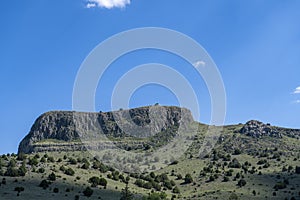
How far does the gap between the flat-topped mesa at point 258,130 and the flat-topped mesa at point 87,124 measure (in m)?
31.2

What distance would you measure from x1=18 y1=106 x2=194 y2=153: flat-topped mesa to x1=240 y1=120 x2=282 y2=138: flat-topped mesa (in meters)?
31.2

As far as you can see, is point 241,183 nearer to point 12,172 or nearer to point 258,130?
point 12,172

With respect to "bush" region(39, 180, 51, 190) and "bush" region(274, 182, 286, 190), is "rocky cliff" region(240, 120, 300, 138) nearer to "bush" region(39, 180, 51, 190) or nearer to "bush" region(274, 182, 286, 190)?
"bush" region(274, 182, 286, 190)

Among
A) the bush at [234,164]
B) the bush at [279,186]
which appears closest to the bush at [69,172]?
the bush at [279,186]

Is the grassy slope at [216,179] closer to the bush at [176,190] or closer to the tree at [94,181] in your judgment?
the bush at [176,190]

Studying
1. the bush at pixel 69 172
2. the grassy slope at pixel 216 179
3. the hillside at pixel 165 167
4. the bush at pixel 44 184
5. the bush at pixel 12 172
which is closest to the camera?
the bush at pixel 44 184

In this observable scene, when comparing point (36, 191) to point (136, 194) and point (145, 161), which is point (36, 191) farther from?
point (145, 161)

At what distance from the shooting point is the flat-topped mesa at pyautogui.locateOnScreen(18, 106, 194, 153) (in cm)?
17288

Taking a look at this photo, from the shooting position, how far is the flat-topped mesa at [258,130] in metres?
160

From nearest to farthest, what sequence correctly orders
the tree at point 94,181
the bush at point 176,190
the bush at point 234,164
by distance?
the tree at point 94,181 < the bush at point 176,190 < the bush at point 234,164

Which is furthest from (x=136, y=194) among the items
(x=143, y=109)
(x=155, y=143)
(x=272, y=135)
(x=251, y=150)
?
(x=143, y=109)

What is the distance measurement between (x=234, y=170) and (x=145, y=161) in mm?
34923

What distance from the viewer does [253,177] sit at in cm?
10369

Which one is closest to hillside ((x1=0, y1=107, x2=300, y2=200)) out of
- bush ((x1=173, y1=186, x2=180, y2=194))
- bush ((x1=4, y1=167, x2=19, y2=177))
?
bush ((x1=4, y1=167, x2=19, y2=177))
